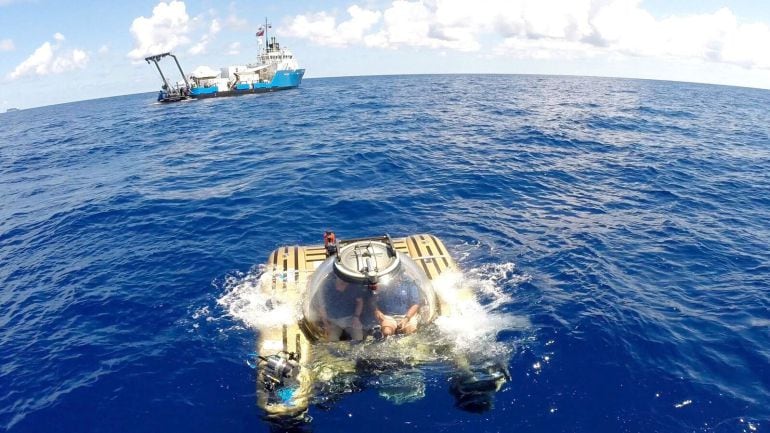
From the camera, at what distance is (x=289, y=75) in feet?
325

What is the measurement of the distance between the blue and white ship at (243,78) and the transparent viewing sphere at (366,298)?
88634mm

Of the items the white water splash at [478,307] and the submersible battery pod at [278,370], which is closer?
the submersible battery pod at [278,370]

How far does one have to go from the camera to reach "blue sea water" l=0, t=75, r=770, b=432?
28.8 feet

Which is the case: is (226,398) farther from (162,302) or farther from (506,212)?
(506,212)

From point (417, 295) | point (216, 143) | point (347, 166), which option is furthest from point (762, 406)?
point (216, 143)

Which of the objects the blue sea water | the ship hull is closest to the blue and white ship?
the ship hull

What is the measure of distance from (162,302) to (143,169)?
1961cm

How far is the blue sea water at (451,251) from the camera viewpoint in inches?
345

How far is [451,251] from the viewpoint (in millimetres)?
15242

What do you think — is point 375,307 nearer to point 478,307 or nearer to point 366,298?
point 366,298

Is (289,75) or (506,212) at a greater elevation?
(289,75)

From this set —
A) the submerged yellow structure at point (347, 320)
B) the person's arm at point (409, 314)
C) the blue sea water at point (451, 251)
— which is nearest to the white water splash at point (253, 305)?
the blue sea water at point (451, 251)

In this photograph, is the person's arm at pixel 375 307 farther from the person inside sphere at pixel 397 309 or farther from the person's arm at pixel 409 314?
the person's arm at pixel 409 314

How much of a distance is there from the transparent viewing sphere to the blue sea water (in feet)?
4.24
